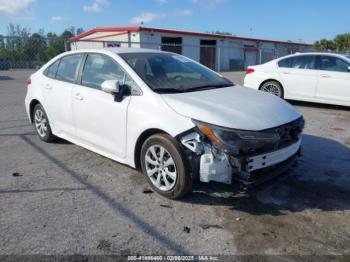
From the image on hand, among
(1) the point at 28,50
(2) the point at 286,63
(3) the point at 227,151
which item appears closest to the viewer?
(3) the point at 227,151

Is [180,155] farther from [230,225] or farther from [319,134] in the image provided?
[319,134]

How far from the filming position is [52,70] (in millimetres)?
5652

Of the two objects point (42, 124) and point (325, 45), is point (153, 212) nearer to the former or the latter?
point (42, 124)

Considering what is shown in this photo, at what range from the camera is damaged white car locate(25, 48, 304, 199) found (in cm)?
338

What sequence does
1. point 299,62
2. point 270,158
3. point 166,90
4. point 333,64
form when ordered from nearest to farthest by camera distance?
point 270,158 → point 166,90 → point 333,64 → point 299,62

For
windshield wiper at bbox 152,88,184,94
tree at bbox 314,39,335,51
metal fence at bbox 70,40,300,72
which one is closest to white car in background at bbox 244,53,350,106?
windshield wiper at bbox 152,88,184,94

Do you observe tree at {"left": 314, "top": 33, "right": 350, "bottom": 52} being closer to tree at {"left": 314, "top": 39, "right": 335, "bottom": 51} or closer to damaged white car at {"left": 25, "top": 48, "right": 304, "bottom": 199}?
tree at {"left": 314, "top": 39, "right": 335, "bottom": 51}

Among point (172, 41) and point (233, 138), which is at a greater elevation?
point (172, 41)

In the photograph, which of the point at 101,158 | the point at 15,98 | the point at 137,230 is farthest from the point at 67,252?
the point at 15,98

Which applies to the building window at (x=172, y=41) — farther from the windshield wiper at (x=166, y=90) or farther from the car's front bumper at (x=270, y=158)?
the car's front bumper at (x=270, y=158)

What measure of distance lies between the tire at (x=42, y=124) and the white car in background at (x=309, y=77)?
6.63 metres

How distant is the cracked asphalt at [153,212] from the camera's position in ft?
9.89

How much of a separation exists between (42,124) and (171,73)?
2.74 metres

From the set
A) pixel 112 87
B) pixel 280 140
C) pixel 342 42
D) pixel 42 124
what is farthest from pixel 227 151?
pixel 342 42
